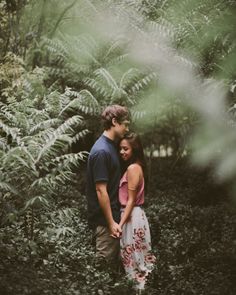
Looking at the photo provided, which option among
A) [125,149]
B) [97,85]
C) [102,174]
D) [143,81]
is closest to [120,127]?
[125,149]

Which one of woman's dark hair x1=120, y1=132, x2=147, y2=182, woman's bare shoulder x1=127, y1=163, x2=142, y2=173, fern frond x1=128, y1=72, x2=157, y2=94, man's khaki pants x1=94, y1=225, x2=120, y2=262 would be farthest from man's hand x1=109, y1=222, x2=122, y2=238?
fern frond x1=128, y1=72, x2=157, y2=94

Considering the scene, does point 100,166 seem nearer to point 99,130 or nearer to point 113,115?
point 113,115

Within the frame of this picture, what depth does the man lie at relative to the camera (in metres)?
5.14

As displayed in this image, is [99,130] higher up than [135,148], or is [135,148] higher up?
[135,148]

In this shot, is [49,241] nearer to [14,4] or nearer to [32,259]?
[32,259]

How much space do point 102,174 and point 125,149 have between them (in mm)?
616

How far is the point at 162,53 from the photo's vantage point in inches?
389

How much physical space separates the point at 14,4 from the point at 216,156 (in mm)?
9760

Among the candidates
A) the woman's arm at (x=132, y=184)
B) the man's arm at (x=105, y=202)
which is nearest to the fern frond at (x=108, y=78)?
the woman's arm at (x=132, y=184)

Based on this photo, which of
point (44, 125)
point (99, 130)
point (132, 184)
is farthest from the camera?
point (99, 130)

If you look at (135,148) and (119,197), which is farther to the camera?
(119,197)

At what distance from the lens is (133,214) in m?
5.73

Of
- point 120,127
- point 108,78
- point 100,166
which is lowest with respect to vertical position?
point 108,78

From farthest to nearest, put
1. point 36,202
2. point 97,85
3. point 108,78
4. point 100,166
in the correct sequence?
point 97,85 < point 108,78 < point 36,202 < point 100,166
